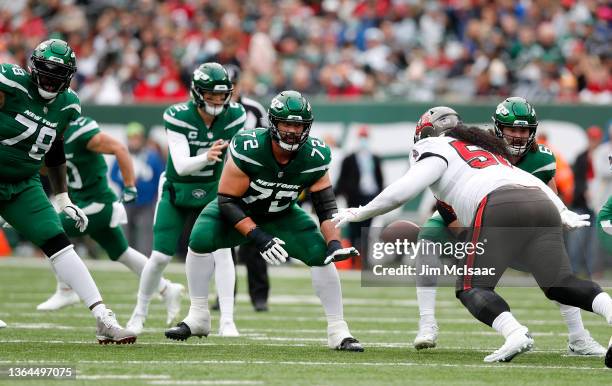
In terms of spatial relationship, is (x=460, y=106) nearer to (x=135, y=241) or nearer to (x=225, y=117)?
(x=135, y=241)

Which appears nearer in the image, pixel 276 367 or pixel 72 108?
pixel 276 367

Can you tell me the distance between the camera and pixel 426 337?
7.63 metres

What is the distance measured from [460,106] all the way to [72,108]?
9.39 metres

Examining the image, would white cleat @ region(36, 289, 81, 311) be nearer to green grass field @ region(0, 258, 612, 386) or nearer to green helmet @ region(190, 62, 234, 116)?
green grass field @ region(0, 258, 612, 386)

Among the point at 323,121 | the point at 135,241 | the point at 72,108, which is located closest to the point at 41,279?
the point at 135,241

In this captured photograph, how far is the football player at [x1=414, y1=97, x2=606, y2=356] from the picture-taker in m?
7.55

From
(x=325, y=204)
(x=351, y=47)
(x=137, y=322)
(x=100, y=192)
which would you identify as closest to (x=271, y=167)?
(x=325, y=204)

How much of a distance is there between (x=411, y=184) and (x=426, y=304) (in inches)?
46.5

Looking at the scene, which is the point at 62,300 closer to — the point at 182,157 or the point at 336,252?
the point at 182,157

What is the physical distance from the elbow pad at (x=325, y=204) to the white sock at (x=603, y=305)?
1.67 m

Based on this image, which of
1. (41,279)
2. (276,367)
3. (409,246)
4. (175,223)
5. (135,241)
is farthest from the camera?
(135,241)

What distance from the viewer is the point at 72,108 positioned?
7785 millimetres

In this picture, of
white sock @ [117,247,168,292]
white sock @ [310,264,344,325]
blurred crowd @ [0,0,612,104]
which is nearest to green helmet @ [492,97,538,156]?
white sock @ [310,264,344,325]

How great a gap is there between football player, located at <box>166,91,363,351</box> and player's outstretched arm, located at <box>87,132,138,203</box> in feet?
5.75
